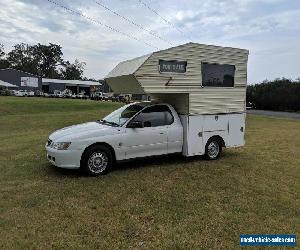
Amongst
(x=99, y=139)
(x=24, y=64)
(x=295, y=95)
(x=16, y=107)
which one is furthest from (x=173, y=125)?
(x=24, y=64)

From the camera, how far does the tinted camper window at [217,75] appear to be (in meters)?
9.32

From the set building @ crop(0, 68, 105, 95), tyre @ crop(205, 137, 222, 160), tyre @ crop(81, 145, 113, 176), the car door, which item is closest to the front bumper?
tyre @ crop(81, 145, 113, 176)

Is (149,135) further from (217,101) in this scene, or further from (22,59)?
(22,59)

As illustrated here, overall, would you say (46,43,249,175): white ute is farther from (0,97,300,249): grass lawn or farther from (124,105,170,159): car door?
(0,97,300,249): grass lawn

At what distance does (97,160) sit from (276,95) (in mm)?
41851

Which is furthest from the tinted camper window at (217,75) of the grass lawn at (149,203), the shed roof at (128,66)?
the grass lawn at (149,203)

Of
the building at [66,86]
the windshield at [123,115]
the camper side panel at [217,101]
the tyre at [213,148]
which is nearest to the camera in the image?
the windshield at [123,115]

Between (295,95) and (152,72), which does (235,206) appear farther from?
(295,95)

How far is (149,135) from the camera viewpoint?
27.7 ft

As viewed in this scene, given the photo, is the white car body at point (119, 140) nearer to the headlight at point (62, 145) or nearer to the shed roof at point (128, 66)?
the headlight at point (62, 145)

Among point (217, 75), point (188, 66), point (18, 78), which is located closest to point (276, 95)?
point (217, 75)

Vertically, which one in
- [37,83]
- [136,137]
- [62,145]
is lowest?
[62,145]

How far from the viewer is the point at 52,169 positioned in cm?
833

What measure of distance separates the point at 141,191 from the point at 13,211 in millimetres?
2313
